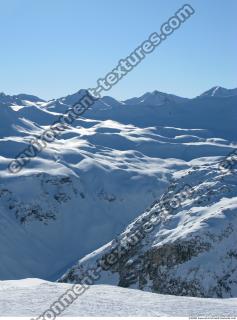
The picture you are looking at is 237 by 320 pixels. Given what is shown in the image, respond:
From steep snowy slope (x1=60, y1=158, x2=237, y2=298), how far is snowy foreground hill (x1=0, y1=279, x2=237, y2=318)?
23.6 metres

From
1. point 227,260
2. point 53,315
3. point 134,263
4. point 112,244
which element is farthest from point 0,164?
point 53,315

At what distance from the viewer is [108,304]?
16609 mm

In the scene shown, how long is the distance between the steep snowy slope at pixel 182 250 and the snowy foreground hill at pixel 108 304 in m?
23.6

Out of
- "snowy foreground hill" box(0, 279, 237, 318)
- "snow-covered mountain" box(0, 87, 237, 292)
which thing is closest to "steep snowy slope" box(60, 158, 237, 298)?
"snowy foreground hill" box(0, 279, 237, 318)

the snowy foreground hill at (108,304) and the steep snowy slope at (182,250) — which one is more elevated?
the snowy foreground hill at (108,304)

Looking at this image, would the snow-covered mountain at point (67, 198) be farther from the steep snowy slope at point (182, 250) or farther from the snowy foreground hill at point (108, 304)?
the snowy foreground hill at point (108, 304)

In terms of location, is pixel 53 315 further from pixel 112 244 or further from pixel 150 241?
pixel 112 244

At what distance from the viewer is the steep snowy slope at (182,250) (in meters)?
42.3

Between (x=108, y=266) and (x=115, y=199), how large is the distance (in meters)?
62.2

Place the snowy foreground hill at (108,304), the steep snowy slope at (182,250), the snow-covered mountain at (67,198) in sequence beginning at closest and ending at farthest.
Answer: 1. the snowy foreground hill at (108,304)
2. the steep snowy slope at (182,250)
3. the snow-covered mountain at (67,198)

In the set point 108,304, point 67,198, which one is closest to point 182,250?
point 108,304

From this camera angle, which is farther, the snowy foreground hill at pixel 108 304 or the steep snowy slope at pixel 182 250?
the steep snowy slope at pixel 182 250

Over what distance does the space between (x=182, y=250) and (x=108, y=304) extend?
3027cm

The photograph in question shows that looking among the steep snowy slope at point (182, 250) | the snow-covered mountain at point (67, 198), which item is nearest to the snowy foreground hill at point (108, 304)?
the steep snowy slope at point (182, 250)
